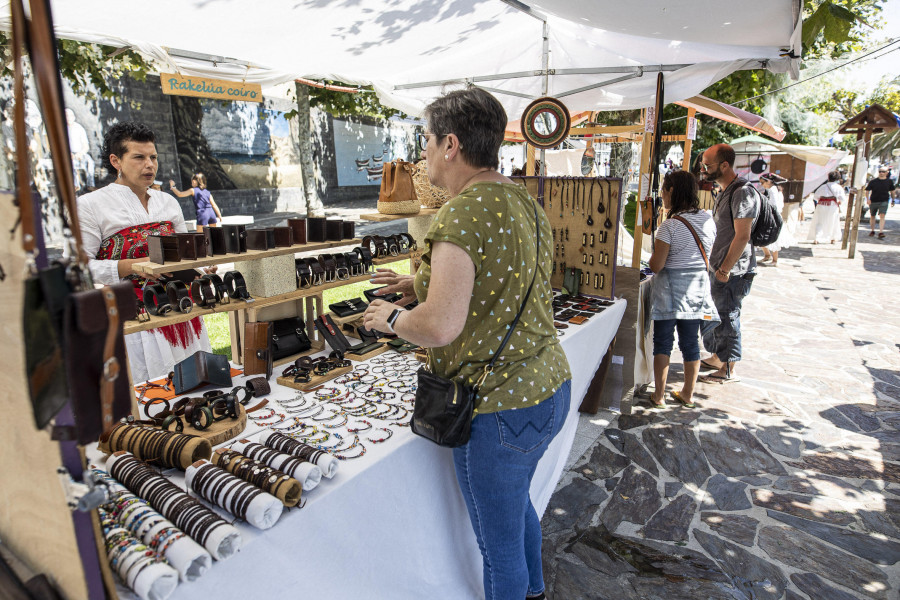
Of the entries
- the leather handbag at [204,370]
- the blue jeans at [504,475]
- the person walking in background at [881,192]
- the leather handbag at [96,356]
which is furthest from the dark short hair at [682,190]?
the person walking in background at [881,192]

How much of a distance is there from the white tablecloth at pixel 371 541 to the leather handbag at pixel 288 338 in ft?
1.01

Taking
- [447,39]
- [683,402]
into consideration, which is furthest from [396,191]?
[683,402]

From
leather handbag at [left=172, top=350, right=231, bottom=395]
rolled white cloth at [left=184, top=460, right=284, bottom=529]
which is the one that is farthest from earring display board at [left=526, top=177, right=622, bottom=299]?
rolled white cloth at [left=184, top=460, right=284, bottom=529]

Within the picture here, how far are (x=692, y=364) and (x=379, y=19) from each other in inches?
142

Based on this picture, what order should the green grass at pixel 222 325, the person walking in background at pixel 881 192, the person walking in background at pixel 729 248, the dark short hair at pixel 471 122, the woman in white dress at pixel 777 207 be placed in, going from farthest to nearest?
the person walking in background at pixel 881 192, the woman in white dress at pixel 777 207, the green grass at pixel 222 325, the person walking in background at pixel 729 248, the dark short hair at pixel 471 122

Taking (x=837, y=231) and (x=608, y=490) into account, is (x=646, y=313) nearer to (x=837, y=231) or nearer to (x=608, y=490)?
(x=608, y=490)

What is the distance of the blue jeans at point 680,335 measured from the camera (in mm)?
3955

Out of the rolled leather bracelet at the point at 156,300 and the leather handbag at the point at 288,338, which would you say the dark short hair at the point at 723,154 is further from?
the rolled leather bracelet at the point at 156,300

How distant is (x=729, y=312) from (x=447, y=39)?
3.46 m

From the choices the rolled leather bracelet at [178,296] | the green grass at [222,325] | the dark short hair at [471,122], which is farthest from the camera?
the green grass at [222,325]

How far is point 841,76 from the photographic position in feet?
65.2

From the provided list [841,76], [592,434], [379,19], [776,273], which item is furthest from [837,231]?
[379,19]

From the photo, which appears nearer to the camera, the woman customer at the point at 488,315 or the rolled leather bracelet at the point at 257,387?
the woman customer at the point at 488,315

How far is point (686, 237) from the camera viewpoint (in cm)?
374
